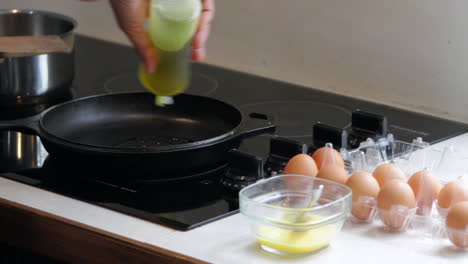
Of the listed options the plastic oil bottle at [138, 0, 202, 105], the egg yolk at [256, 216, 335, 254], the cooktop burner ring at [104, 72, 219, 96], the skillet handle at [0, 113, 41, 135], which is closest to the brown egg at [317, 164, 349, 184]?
the egg yolk at [256, 216, 335, 254]

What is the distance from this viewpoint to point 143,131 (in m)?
1.55

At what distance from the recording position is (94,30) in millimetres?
2365

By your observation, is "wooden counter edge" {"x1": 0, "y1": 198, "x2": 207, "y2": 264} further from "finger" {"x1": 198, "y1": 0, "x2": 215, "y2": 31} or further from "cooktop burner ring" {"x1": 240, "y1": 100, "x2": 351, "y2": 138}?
Result: "cooktop burner ring" {"x1": 240, "y1": 100, "x2": 351, "y2": 138}

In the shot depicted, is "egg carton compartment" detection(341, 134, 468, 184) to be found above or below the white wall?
below

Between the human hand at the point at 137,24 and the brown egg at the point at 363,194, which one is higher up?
the human hand at the point at 137,24

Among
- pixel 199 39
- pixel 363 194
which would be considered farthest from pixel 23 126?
pixel 363 194

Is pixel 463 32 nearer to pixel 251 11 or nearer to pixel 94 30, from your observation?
pixel 251 11

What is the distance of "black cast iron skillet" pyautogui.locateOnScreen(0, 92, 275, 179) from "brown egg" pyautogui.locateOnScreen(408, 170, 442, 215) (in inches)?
13.6

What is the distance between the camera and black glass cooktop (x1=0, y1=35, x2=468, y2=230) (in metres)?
1.20

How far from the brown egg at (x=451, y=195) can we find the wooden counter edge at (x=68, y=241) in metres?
0.36

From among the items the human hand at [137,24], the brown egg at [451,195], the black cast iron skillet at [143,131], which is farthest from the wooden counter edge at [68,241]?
the brown egg at [451,195]

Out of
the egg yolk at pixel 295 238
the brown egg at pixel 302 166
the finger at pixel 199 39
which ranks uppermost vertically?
the finger at pixel 199 39

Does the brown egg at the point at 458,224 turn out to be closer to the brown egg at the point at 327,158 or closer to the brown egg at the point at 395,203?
the brown egg at the point at 395,203

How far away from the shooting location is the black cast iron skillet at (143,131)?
1262mm
